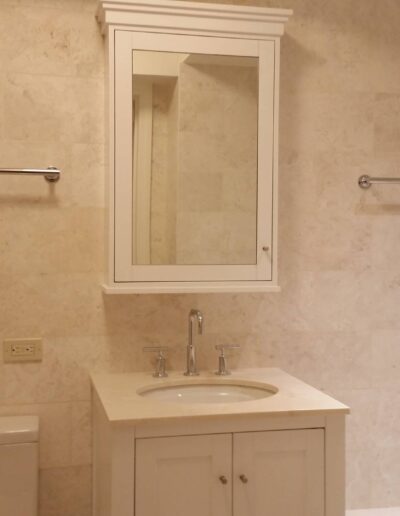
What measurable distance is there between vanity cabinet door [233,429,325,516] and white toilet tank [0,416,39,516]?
25.8 inches

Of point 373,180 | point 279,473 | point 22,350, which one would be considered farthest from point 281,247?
point 22,350

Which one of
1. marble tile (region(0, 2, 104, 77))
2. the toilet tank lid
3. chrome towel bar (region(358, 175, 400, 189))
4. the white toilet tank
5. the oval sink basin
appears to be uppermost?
marble tile (region(0, 2, 104, 77))

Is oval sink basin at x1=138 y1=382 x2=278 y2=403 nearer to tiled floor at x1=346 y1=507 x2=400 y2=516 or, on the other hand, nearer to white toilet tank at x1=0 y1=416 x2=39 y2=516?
white toilet tank at x1=0 y1=416 x2=39 y2=516

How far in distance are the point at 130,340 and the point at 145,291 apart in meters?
0.28

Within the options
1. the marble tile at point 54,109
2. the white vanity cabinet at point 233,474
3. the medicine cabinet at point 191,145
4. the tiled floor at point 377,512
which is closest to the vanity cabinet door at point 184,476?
the white vanity cabinet at point 233,474

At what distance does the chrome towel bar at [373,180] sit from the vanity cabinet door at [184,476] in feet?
3.76

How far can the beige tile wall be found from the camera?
2.19 meters

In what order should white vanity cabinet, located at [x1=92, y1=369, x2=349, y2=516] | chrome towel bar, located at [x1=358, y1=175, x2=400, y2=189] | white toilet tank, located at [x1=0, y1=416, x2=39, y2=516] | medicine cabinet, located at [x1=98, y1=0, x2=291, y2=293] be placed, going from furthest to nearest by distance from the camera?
chrome towel bar, located at [x1=358, y1=175, x2=400, y2=189] → medicine cabinet, located at [x1=98, y1=0, x2=291, y2=293] → white toilet tank, located at [x1=0, y1=416, x2=39, y2=516] → white vanity cabinet, located at [x1=92, y1=369, x2=349, y2=516]

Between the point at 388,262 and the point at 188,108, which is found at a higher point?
the point at 188,108

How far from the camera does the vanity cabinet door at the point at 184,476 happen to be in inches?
68.4

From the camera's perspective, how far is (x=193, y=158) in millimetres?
2178

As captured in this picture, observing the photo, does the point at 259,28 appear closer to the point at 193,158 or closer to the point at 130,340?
the point at 193,158

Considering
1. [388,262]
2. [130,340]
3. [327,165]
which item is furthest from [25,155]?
[388,262]

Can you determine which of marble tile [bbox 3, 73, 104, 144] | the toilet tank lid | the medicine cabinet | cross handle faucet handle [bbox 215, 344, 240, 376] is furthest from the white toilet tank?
marble tile [bbox 3, 73, 104, 144]
